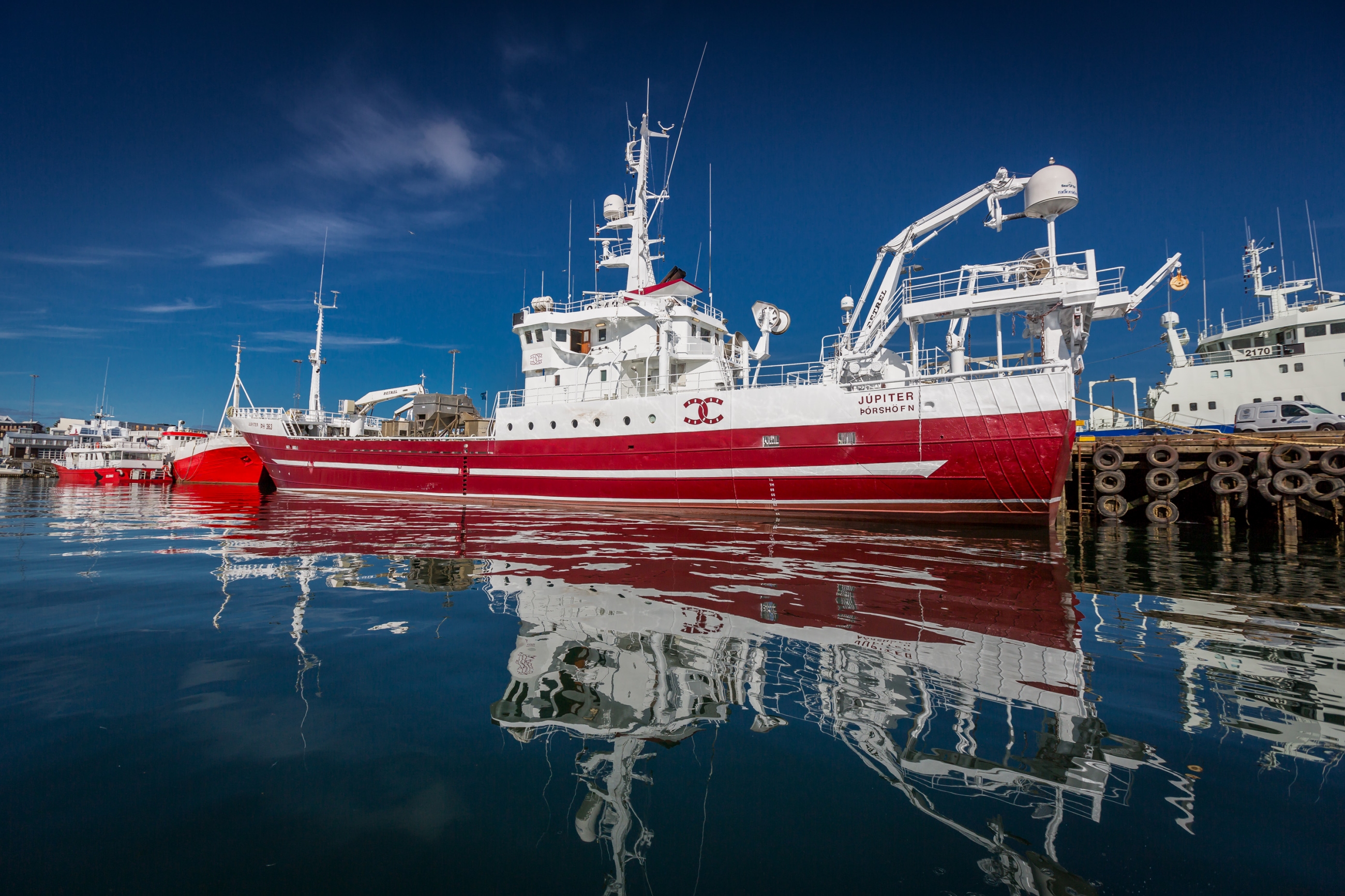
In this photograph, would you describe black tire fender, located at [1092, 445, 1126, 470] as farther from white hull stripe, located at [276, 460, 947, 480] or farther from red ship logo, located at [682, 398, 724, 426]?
red ship logo, located at [682, 398, 724, 426]

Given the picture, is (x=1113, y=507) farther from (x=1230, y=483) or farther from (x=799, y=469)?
(x=799, y=469)

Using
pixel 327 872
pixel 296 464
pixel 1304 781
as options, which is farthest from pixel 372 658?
pixel 296 464

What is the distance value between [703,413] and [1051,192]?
1006cm

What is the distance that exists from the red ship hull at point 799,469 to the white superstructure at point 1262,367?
1390 cm

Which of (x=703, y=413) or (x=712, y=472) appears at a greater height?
(x=703, y=413)

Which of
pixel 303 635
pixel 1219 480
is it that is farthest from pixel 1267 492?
pixel 303 635

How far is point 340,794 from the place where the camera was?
2.45 metres

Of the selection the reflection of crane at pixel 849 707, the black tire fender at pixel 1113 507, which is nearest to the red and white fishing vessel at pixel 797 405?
the black tire fender at pixel 1113 507

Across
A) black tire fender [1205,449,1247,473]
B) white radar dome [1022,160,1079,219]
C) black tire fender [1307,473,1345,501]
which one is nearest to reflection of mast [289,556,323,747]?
white radar dome [1022,160,1079,219]

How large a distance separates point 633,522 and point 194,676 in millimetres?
11050

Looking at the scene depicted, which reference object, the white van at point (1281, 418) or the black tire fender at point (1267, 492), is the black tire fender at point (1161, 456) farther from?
the white van at point (1281, 418)

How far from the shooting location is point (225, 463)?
1406 inches

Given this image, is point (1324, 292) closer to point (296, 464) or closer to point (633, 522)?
point (633, 522)

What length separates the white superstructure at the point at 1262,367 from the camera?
23.8 m
